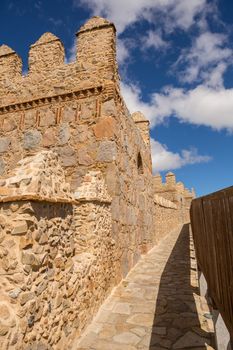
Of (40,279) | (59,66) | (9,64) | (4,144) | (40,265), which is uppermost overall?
(9,64)

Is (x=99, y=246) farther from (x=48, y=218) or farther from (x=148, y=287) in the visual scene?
(x=48, y=218)

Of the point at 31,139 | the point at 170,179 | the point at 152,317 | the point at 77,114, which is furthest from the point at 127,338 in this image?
the point at 170,179

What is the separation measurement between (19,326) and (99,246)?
2.61 metres

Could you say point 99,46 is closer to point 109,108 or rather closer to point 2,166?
point 109,108

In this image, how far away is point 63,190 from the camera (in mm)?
3561

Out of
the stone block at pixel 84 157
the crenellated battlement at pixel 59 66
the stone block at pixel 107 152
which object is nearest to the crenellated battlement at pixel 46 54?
the crenellated battlement at pixel 59 66

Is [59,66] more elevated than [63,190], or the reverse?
[59,66]

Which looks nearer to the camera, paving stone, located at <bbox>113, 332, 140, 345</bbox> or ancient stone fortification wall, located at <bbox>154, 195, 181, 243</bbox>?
paving stone, located at <bbox>113, 332, 140, 345</bbox>

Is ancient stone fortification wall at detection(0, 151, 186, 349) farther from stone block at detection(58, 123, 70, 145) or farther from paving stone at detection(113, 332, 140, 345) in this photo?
stone block at detection(58, 123, 70, 145)

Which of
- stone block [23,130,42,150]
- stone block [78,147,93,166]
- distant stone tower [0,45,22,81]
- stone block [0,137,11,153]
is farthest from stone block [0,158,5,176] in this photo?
distant stone tower [0,45,22,81]

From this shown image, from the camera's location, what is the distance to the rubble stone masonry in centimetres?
264

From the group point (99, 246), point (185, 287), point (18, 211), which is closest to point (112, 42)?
point (99, 246)

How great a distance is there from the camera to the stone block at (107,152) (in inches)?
240

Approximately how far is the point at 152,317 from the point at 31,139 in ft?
16.5
